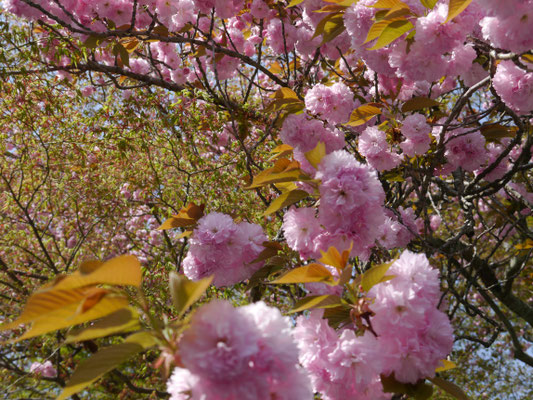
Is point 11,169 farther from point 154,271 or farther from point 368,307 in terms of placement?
point 368,307

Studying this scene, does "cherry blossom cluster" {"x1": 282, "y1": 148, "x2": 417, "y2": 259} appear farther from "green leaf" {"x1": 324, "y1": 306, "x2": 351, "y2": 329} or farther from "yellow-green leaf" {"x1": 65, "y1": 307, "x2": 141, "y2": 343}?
"yellow-green leaf" {"x1": 65, "y1": 307, "x2": 141, "y2": 343}

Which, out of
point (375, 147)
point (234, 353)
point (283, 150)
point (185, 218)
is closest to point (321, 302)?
point (234, 353)

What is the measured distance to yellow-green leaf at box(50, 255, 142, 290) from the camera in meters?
0.62

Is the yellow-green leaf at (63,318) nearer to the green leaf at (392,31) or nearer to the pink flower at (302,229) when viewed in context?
the pink flower at (302,229)

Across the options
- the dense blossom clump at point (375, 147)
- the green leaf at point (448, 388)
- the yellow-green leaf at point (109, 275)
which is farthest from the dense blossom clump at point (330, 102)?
the yellow-green leaf at point (109, 275)

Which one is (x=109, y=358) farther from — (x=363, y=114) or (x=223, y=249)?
(x=363, y=114)

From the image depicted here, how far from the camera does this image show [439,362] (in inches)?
36.1

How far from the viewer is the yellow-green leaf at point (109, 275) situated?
625 millimetres

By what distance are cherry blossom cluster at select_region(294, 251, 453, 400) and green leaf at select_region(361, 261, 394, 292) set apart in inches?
1.0

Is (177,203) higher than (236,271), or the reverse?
(177,203)

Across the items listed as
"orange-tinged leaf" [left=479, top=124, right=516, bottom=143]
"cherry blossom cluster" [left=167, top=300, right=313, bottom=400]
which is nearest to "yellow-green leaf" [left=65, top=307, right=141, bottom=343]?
"cherry blossom cluster" [left=167, top=300, right=313, bottom=400]

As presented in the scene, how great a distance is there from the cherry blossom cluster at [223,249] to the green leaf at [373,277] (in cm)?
53

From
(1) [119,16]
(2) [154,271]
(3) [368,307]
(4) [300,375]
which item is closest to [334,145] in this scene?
(3) [368,307]

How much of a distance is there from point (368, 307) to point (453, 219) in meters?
5.89
